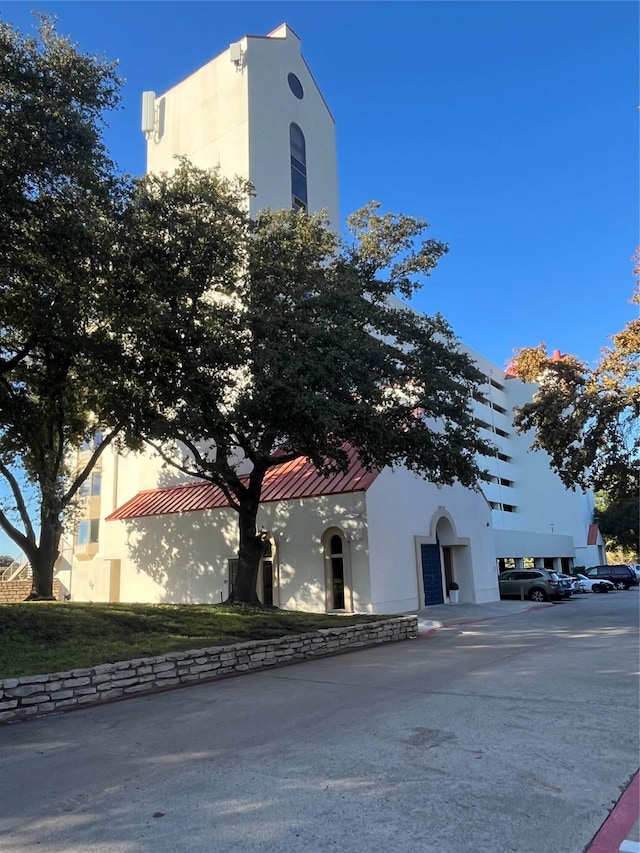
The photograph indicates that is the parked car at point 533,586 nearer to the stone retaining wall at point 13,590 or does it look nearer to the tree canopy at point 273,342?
the tree canopy at point 273,342

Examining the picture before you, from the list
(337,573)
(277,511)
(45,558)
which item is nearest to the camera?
(45,558)

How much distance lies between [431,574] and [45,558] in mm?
15197

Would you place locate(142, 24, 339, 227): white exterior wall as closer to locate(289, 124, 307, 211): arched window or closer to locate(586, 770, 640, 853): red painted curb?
locate(289, 124, 307, 211): arched window

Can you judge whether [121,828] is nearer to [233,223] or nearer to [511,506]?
[233,223]

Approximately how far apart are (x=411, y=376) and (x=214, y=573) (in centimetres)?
1381

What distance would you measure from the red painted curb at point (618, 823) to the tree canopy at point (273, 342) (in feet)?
29.6

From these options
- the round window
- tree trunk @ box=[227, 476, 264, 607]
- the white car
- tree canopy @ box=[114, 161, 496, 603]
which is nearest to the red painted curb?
tree canopy @ box=[114, 161, 496, 603]

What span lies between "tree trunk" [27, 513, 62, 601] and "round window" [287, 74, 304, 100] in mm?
32427

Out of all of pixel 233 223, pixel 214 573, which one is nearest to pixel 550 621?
pixel 214 573

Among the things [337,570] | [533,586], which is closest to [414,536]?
[337,570]

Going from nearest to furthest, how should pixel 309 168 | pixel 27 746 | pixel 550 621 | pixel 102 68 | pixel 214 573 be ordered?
pixel 27 746
pixel 102 68
pixel 550 621
pixel 214 573
pixel 309 168

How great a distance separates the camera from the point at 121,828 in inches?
185

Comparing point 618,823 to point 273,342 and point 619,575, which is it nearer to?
point 273,342

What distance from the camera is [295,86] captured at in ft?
134
